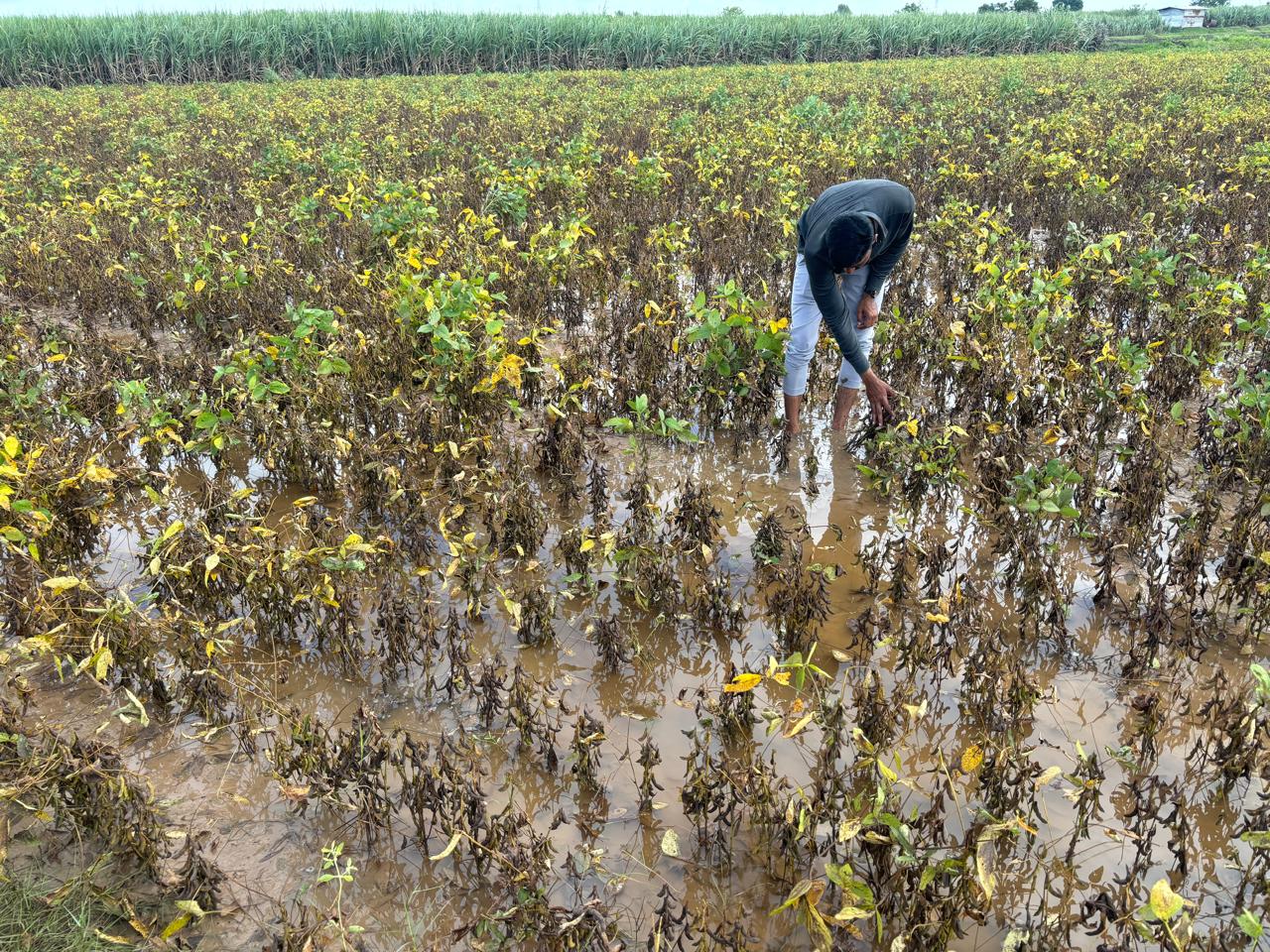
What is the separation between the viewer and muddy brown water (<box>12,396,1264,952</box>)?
2.10 meters

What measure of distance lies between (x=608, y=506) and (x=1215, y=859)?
241 centimetres

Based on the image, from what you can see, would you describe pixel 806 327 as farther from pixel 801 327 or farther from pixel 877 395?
pixel 877 395

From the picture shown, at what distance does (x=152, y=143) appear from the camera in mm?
10117

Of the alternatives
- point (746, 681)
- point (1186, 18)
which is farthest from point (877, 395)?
point (1186, 18)

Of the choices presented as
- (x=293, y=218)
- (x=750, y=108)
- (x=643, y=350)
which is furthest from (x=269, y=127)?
(x=643, y=350)

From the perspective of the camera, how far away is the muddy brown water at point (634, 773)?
6.88ft

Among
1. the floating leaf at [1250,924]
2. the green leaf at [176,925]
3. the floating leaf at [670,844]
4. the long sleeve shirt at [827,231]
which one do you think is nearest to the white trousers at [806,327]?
the long sleeve shirt at [827,231]

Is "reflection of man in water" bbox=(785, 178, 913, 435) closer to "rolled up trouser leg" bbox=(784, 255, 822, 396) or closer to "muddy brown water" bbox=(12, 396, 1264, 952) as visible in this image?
"rolled up trouser leg" bbox=(784, 255, 822, 396)

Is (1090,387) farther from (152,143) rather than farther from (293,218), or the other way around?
(152,143)

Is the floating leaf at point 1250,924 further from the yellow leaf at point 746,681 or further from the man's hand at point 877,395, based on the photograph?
the man's hand at point 877,395

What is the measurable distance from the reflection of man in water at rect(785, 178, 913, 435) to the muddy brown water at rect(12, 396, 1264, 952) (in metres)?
0.99

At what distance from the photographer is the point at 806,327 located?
13.0 ft

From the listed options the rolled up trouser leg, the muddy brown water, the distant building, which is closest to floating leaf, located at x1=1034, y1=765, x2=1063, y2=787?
the muddy brown water

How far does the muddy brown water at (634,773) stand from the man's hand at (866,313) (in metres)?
1.26
